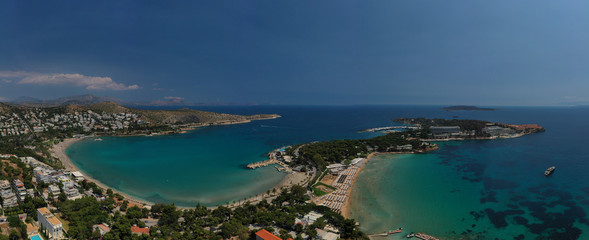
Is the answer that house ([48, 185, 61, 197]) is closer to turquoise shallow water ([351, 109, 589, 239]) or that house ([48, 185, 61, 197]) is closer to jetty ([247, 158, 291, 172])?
jetty ([247, 158, 291, 172])

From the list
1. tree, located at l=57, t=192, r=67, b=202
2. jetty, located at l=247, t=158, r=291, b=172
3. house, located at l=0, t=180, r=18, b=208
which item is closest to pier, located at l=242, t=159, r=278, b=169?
jetty, located at l=247, t=158, r=291, b=172

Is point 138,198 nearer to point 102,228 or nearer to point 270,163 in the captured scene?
point 102,228

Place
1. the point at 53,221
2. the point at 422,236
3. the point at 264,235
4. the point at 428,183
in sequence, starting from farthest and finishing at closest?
1. the point at 428,183
2. the point at 422,236
3. the point at 53,221
4. the point at 264,235

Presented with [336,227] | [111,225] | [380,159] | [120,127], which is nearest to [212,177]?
[111,225]

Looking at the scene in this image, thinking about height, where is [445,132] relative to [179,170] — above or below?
above

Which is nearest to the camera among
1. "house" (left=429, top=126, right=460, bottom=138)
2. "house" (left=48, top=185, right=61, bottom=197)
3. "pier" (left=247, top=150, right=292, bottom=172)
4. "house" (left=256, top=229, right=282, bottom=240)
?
"house" (left=256, top=229, right=282, bottom=240)

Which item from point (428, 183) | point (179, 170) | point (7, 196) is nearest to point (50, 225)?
point (7, 196)

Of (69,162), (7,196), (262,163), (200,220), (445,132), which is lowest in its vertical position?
(69,162)

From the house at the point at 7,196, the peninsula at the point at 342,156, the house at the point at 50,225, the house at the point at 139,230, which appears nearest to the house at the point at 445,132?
the peninsula at the point at 342,156
